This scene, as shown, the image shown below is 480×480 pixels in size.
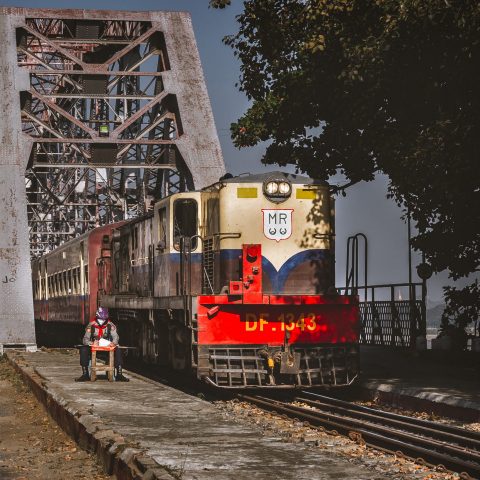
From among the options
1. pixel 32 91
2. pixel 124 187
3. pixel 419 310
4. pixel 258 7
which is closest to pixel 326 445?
pixel 258 7

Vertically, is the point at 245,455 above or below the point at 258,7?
below

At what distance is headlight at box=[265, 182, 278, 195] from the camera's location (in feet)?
58.3

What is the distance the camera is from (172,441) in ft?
38.2

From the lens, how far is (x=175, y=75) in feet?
117

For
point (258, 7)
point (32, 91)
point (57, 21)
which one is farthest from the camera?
point (57, 21)

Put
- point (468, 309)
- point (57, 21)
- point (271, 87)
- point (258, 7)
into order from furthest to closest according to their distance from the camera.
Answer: point (57, 21)
point (271, 87)
point (468, 309)
point (258, 7)

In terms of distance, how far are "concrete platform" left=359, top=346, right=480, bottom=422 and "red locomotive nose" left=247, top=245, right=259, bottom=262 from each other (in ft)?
9.74

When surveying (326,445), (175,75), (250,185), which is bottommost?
(326,445)

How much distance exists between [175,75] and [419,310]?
503 inches

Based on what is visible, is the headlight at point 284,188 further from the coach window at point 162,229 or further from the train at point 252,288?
the coach window at point 162,229

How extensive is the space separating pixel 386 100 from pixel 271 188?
12.8 feet

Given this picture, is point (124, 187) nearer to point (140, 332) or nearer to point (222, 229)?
point (140, 332)

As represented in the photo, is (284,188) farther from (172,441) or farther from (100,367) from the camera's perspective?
(172,441)

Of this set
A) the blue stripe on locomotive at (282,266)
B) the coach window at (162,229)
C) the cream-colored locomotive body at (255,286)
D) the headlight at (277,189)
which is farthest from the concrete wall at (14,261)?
the headlight at (277,189)
